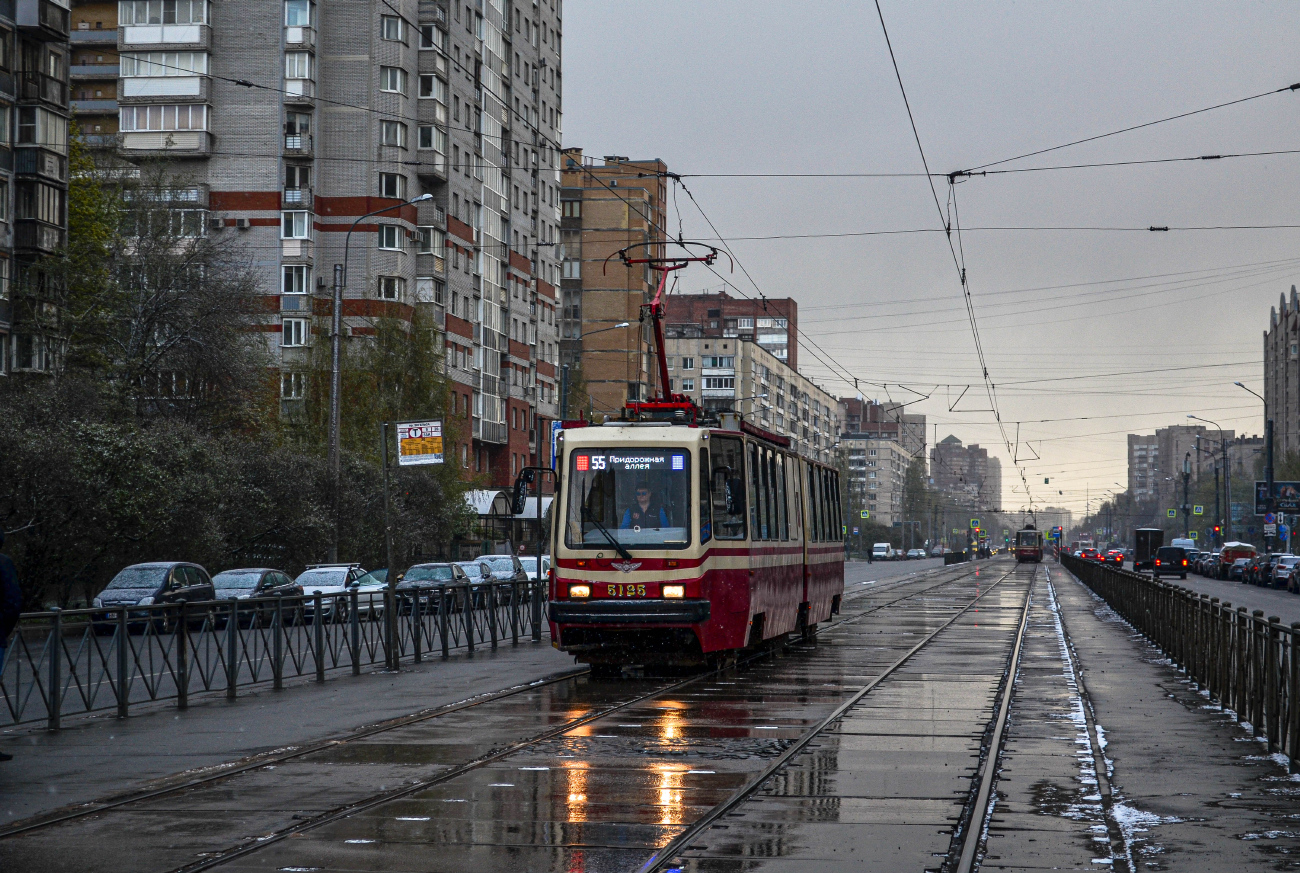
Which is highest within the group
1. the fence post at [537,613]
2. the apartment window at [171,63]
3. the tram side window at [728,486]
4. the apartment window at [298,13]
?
the apartment window at [298,13]

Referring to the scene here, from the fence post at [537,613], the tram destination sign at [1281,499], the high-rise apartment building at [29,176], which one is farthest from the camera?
the tram destination sign at [1281,499]

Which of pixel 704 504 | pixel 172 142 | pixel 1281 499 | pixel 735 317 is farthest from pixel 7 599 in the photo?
pixel 735 317

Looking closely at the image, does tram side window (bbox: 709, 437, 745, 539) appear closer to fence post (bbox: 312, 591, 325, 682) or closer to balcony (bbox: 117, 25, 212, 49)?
fence post (bbox: 312, 591, 325, 682)

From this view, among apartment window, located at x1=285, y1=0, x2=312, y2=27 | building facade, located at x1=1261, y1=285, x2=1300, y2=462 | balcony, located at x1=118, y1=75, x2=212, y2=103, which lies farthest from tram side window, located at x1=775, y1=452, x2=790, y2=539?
building facade, located at x1=1261, y1=285, x2=1300, y2=462

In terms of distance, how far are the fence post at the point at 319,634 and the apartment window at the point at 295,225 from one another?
51.0 metres

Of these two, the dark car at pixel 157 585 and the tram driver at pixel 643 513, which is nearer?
the tram driver at pixel 643 513

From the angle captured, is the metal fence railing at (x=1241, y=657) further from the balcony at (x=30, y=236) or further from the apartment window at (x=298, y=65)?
the apartment window at (x=298, y=65)

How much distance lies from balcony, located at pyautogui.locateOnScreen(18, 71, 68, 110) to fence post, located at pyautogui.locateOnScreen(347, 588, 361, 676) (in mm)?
32324

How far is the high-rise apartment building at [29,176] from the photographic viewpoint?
155ft

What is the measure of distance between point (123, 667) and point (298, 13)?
57.7m

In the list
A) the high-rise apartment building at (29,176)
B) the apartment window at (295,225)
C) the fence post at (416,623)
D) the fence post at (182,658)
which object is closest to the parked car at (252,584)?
the fence post at (416,623)

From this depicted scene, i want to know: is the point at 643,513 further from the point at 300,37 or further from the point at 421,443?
the point at 300,37

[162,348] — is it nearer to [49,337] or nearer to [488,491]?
[49,337]

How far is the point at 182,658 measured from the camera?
16.9 metres
